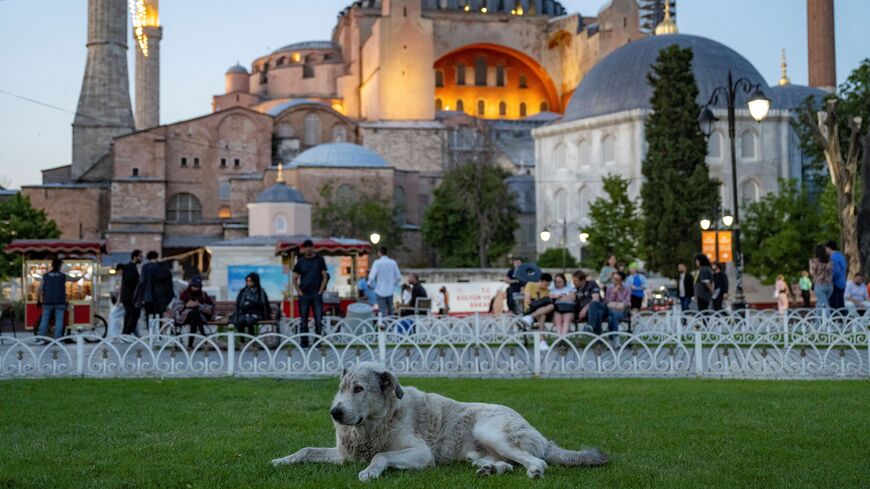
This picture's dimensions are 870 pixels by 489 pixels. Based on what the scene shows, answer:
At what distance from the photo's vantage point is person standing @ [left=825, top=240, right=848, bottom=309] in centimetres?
1668

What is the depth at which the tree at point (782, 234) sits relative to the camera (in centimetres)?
3866

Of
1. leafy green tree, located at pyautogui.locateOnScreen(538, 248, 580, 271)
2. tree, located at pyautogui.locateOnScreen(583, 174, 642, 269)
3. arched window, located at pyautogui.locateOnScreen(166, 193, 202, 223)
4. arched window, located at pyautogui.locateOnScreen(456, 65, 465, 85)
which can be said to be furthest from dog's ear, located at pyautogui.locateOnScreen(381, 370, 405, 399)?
arched window, located at pyautogui.locateOnScreen(456, 65, 465, 85)

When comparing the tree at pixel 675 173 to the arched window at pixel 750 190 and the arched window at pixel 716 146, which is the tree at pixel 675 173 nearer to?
the arched window at pixel 716 146

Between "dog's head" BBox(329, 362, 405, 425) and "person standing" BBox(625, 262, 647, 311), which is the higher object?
"person standing" BBox(625, 262, 647, 311)

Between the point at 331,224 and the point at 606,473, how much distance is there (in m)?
48.9

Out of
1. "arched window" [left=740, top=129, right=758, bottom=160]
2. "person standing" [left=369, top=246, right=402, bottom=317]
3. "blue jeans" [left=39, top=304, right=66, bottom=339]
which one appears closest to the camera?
"blue jeans" [left=39, top=304, right=66, bottom=339]

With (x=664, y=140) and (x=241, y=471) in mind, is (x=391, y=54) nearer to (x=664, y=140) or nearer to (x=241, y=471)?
(x=664, y=140)

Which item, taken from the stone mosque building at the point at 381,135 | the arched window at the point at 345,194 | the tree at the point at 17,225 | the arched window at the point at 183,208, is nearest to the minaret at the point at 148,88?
the stone mosque building at the point at 381,135

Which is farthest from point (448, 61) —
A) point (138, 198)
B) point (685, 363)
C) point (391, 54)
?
point (685, 363)

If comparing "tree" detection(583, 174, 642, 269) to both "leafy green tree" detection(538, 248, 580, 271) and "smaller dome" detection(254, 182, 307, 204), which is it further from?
"smaller dome" detection(254, 182, 307, 204)

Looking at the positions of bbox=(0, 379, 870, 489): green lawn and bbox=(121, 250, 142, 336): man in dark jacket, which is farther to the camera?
bbox=(121, 250, 142, 336): man in dark jacket

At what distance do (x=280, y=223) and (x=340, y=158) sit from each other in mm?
17383

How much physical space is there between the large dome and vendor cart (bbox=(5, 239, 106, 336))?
30228 millimetres

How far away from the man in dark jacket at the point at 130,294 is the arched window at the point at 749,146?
35.8 metres
